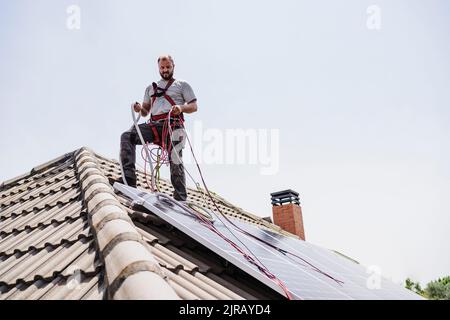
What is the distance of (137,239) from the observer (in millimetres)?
2490

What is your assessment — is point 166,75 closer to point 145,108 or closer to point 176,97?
point 176,97

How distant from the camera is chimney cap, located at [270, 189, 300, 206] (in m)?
11.8

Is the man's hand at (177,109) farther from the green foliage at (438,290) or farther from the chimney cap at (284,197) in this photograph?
the green foliage at (438,290)

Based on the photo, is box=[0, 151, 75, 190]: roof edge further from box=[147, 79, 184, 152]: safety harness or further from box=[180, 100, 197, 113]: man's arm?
box=[180, 100, 197, 113]: man's arm

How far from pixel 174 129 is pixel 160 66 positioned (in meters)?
0.90

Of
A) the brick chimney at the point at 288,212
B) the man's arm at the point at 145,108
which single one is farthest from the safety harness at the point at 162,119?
the brick chimney at the point at 288,212

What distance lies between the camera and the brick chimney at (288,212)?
11.3m

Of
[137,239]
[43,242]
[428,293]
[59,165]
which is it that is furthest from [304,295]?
[428,293]

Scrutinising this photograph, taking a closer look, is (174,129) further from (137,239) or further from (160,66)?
(137,239)

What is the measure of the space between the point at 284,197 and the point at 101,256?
32.4 ft

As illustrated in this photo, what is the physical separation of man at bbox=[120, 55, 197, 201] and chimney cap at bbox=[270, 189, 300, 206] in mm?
7880

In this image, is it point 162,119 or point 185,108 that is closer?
point 185,108

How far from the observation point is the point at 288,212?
37.7ft

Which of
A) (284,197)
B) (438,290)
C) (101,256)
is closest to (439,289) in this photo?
(438,290)
